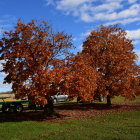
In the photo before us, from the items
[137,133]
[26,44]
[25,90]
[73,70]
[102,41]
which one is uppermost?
[102,41]

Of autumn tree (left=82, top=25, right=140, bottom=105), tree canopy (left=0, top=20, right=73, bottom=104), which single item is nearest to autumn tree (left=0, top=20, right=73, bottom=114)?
tree canopy (left=0, top=20, right=73, bottom=104)

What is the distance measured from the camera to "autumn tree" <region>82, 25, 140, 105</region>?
23281mm

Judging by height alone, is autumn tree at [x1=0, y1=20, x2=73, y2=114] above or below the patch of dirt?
above

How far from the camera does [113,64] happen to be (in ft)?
77.8

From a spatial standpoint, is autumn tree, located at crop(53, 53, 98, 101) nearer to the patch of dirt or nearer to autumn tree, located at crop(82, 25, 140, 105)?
the patch of dirt

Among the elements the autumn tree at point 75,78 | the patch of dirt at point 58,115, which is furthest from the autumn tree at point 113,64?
the autumn tree at point 75,78

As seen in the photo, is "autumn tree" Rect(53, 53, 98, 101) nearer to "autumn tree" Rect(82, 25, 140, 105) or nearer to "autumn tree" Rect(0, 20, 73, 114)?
"autumn tree" Rect(0, 20, 73, 114)

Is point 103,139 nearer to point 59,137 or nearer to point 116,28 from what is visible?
point 59,137

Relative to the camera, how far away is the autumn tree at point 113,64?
2328 cm

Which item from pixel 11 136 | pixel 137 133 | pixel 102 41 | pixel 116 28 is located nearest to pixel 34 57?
pixel 11 136

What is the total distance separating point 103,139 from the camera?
9703mm

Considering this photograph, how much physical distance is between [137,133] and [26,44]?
29.3 feet

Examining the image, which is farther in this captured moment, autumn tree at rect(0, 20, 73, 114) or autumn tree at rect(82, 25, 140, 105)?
autumn tree at rect(82, 25, 140, 105)

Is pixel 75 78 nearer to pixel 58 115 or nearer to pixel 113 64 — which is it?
pixel 58 115
